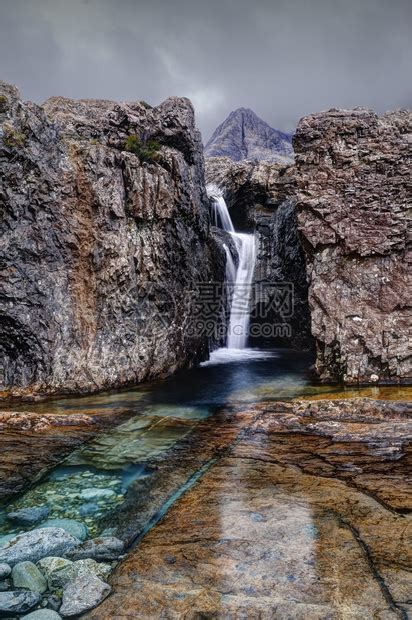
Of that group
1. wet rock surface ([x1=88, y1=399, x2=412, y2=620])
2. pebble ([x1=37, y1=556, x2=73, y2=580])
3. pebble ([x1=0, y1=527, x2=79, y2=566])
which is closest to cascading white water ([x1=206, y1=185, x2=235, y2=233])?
wet rock surface ([x1=88, y1=399, x2=412, y2=620])

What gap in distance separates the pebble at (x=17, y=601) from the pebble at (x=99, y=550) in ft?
2.65

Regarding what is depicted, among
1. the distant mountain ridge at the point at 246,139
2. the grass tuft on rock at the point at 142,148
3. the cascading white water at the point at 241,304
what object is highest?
the distant mountain ridge at the point at 246,139

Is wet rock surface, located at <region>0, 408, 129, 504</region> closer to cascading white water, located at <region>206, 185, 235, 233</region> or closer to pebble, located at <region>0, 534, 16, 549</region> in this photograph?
pebble, located at <region>0, 534, 16, 549</region>

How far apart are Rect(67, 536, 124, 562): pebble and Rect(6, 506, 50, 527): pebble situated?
4.29ft

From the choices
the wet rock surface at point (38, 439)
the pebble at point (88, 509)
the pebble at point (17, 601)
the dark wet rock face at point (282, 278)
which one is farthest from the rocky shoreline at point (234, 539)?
the dark wet rock face at point (282, 278)

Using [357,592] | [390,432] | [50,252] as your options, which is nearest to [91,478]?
[357,592]

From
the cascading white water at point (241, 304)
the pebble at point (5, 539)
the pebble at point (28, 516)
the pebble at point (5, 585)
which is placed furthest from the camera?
the cascading white water at point (241, 304)

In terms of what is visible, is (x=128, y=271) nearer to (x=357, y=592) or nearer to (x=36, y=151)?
(x=36, y=151)

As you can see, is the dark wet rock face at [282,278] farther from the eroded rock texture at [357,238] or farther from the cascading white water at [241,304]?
the eroded rock texture at [357,238]

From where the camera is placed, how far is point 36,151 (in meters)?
15.4

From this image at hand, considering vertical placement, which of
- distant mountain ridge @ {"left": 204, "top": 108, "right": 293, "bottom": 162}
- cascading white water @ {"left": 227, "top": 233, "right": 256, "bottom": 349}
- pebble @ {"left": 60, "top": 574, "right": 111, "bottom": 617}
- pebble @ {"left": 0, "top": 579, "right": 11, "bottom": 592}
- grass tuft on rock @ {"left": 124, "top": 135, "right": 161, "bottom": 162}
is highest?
distant mountain ridge @ {"left": 204, "top": 108, "right": 293, "bottom": 162}

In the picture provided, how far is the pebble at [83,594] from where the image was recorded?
4246 millimetres

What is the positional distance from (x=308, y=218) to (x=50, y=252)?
1025cm

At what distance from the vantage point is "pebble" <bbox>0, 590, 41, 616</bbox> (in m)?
4.25
